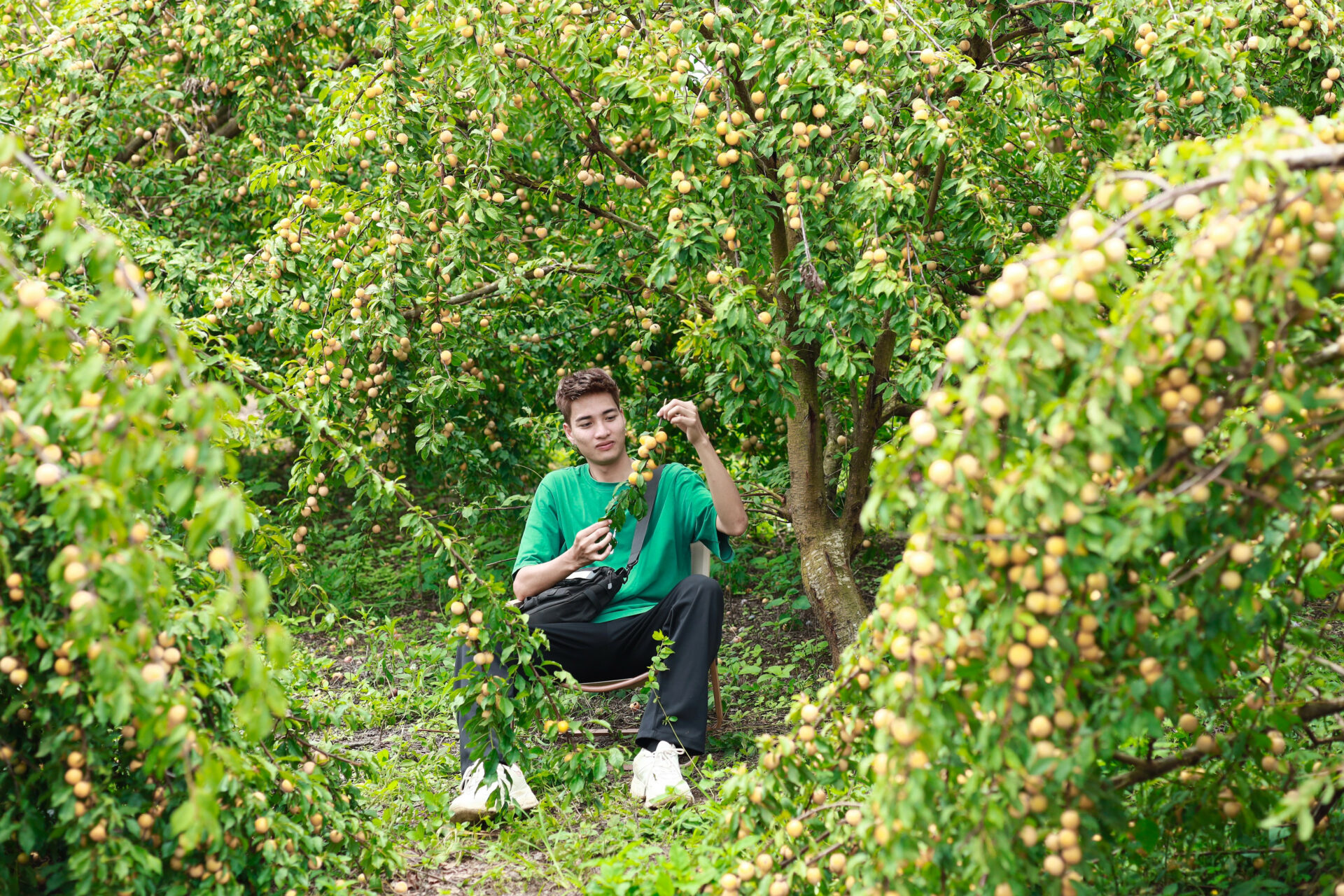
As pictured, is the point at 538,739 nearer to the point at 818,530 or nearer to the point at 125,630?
the point at 818,530

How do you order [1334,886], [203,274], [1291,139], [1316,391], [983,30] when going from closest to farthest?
[1291,139] → [1316,391] → [1334,886] → [983,30] → [203,274]

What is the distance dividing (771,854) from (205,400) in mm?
1378

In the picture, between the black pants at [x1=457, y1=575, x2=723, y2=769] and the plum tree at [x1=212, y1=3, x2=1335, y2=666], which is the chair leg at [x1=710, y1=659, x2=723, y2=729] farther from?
the plum tree at [x1=212, y1=3, x2=1335, y2=666]

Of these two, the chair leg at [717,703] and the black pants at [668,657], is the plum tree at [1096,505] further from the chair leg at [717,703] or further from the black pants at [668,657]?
the chair leg at [717,703]

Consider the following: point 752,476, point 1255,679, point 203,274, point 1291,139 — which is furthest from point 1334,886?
point 203,274

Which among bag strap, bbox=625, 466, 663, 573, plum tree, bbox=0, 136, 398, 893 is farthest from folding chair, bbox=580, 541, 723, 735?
plum tree, bbox=0, 136, 398, 893

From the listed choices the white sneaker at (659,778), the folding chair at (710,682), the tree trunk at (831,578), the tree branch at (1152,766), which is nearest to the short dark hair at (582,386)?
the folding chair at (710,682)

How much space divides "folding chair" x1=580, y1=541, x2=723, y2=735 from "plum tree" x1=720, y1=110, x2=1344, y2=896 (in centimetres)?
157

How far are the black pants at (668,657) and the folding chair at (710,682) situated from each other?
0.21 ft

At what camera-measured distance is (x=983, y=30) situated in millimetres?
3309

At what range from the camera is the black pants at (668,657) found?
328cm

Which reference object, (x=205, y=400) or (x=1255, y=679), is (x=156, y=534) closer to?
(x=205, y=400)

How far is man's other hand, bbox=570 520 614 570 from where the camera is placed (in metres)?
3.25

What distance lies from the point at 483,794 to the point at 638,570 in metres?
0.87
